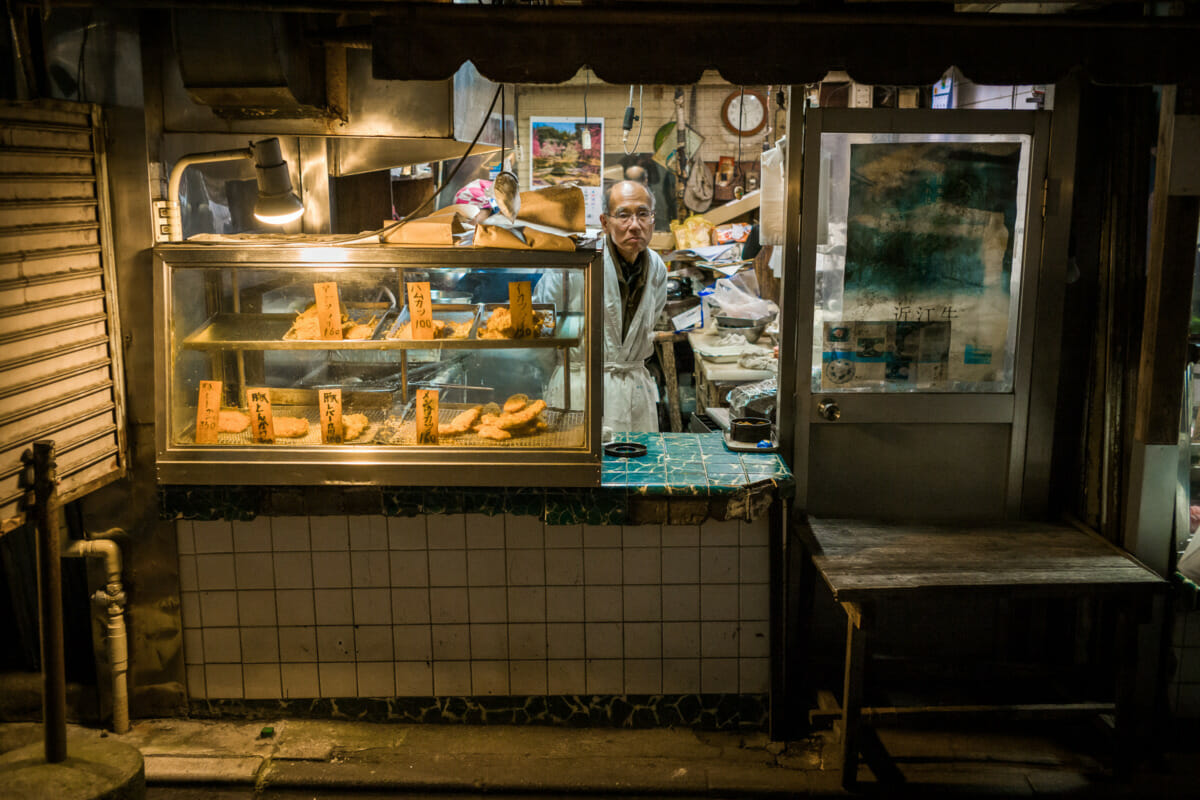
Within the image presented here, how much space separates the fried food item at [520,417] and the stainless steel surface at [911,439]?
49.6 inches

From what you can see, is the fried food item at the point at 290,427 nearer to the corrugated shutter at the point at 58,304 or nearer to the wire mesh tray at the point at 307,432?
the wire mesh tray at the point at 307,432

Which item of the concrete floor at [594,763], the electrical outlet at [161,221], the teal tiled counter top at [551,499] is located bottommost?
the concrete floor at [594,763]

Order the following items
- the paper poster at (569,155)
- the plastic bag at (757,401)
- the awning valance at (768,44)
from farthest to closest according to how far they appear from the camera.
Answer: the paper poster at (569,155), the plastic bag at (757,401), the awning valance at (768,44)

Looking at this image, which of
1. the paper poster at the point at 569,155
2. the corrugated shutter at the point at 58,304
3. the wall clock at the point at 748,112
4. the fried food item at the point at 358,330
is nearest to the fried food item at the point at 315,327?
the fried food item at the point at 358,330

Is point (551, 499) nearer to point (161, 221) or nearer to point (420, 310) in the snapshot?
point (420, 310)

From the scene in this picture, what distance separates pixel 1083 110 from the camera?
433 cm

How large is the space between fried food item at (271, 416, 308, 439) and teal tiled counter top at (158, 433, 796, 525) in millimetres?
252

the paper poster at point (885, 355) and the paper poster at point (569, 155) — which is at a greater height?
the paper poster at point (569, 155)

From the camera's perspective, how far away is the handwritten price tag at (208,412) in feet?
13.5

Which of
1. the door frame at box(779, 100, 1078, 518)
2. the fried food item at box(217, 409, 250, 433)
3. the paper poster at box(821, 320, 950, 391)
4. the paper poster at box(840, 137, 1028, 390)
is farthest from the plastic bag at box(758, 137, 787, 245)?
the fried food item at box(217, 409, 250, 433)

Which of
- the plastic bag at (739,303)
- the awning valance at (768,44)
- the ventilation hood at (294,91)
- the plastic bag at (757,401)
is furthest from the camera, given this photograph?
the plastic bag at (739,303)

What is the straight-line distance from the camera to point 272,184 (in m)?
4.23

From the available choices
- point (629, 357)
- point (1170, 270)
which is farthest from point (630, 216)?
point (1170, 270)

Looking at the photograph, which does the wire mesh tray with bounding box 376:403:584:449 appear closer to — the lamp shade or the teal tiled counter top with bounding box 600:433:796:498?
the teal tiled counter top with bounding box 600:433:796:498
